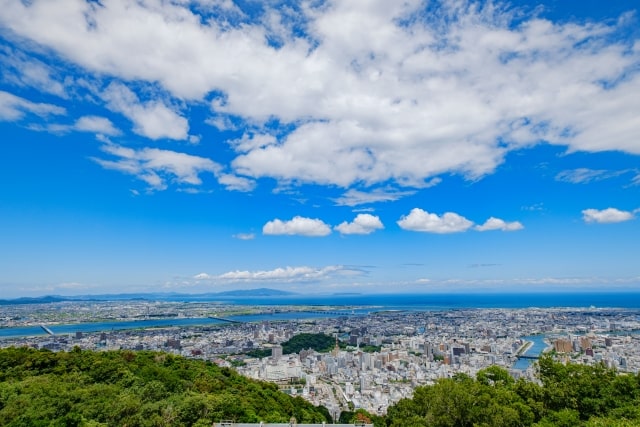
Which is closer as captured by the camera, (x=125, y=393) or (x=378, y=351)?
(x=125, y=393)

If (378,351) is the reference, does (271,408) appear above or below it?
above

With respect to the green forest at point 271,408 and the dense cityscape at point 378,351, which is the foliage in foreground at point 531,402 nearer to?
the green forest at point 271,408

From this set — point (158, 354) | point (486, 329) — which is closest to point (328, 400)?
point (158, 354)

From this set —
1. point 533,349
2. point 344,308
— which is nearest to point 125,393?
point 533,349

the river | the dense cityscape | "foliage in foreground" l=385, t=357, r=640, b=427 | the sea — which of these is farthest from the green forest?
the sea

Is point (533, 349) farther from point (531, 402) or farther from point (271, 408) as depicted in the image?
point (271, 408)

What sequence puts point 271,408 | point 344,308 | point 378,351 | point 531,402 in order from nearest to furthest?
point 531,402
point 271,408
point 378,351
point 344,308

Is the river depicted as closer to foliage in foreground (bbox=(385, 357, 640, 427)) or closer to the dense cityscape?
the dense cityscape

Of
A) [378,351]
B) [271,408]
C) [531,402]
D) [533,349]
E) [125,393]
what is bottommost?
[378,351]
